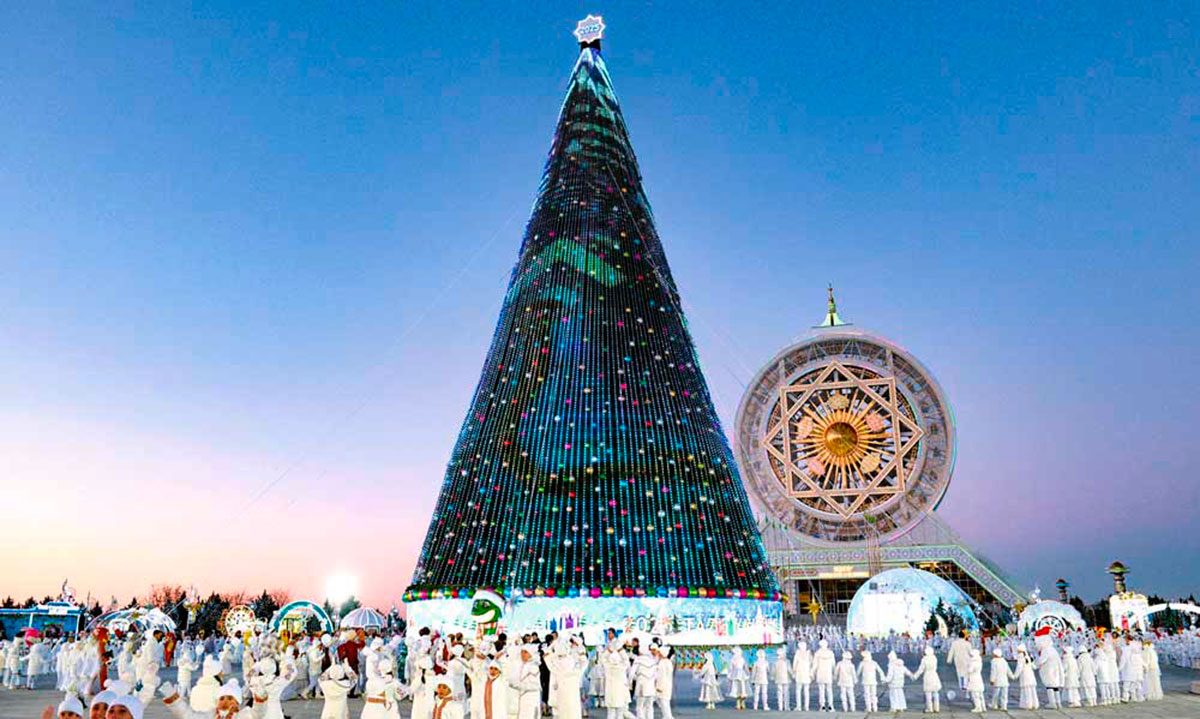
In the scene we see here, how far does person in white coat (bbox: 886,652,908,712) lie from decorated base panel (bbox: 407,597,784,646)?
7.78 m

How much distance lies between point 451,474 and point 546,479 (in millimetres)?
3825

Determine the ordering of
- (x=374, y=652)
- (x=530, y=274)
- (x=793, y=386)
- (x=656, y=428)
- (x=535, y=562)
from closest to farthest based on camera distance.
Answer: (x=374, y=652) < (x=535, y=562) < (x=656, y=428) < (x=530, y=274) < (x=793, y=386)

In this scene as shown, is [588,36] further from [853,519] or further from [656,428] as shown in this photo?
[853,519]

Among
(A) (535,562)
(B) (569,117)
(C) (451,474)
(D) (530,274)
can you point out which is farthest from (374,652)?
(B) (569,117)

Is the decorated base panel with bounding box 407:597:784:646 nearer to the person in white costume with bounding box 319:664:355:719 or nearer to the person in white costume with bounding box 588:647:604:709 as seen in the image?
the person in white costume with bounding box 588:647:604:709

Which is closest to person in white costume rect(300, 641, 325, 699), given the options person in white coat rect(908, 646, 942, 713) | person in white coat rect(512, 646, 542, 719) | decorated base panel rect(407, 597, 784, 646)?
decorated base panel rect(407, 597, 784, 646)

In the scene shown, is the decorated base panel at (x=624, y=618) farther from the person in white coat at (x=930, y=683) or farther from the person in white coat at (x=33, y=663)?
the person in white coat at (x=33, y=663)

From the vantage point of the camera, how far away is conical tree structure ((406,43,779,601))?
24141 mm

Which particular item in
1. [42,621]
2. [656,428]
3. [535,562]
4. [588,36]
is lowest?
[42,621]

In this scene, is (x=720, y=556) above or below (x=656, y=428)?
below

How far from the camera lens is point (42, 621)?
1764 inches

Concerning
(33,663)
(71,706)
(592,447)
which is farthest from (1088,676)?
(33,663)

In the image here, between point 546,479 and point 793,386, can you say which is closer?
point 546,479

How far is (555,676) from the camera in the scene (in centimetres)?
1259
